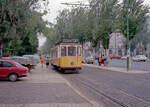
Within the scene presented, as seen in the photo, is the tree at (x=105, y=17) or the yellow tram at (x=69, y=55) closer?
the yellow tram at (x=69, y=55)

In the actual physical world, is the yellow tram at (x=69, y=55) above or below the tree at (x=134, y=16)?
below

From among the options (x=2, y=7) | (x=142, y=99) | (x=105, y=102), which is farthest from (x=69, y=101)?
(x=2, y=7)

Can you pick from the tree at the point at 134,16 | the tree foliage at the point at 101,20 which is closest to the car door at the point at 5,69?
the tree foliage at the point at 101,20

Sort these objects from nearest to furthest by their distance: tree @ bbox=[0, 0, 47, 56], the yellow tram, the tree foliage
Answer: tree @ bbox=[0, 0, 47, 56], the yellow tram, the tree foliage

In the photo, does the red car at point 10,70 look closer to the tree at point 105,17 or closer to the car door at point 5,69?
the car door at point 5,69

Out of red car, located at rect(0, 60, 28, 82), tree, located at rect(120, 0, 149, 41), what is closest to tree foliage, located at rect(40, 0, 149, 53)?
→ tree, located at rect(120, 0, 149, 41)

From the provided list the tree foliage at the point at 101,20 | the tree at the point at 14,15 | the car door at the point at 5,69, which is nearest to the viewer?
the car door at the point at 5,69

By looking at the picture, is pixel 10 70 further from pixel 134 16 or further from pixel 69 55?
pixel 134 16

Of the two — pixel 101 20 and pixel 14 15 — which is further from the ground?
pixel 101 20

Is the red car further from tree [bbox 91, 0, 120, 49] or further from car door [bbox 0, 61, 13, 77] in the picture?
tree [bbox 91, 0, 120, 49]

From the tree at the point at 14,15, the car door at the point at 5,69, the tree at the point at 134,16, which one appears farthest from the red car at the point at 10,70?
the tree at the point at 134,16

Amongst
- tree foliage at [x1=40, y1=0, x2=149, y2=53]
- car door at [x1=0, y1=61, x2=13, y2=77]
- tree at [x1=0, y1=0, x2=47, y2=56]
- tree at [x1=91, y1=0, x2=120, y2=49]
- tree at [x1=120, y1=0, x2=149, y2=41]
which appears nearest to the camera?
car door at [x1=0, y1=61, x2=13, y2=77]

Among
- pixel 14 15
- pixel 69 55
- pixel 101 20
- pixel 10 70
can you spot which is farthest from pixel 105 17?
pixel 10 70

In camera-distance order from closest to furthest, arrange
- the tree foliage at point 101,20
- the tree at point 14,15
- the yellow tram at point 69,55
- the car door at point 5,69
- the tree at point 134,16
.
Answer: the car door at point 5,69 < the tree at point 14,15 < the yellow tram at point 69,55 < the tree at point 134,16 < the tree foliage at point 101,20
